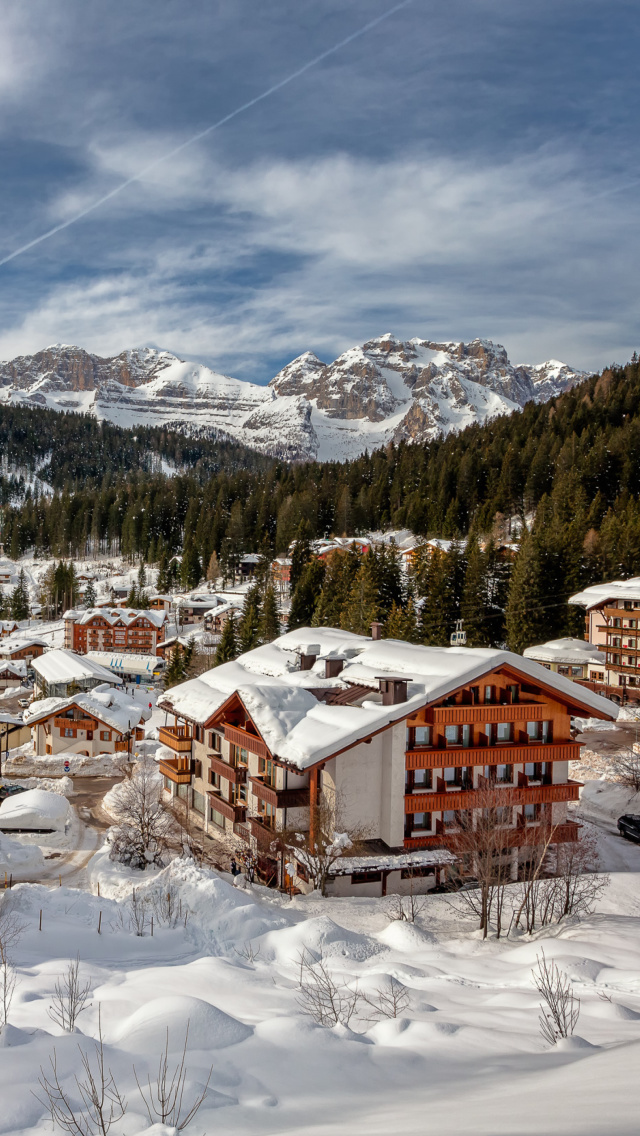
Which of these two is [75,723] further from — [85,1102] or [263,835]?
[85,1102]

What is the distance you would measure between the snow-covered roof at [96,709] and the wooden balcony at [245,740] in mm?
29185

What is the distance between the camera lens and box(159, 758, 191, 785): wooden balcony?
119 feet

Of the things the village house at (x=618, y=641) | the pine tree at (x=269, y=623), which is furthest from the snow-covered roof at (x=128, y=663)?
the village house at (x=618, y=641)

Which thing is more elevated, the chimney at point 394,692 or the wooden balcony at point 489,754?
the chimney at point 394,692

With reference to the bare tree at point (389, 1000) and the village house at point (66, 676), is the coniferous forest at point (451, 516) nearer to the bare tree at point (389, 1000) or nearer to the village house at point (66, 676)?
the village house at point (66, 676)

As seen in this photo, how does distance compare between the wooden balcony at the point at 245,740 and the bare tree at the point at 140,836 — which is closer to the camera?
the bare tree at the point at 140,836

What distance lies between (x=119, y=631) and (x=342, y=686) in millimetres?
89290

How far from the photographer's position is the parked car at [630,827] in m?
31.1

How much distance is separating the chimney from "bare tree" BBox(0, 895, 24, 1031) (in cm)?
1339

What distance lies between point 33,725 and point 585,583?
177 ft

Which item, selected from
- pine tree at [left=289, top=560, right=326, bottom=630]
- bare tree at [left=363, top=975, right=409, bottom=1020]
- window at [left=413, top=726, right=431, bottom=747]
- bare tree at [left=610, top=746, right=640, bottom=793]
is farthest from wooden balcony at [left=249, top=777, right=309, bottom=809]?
pine tree at [left=289, top=560, right=326, bottom=630]

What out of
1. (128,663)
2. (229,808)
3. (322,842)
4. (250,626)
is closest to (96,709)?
(250,626)

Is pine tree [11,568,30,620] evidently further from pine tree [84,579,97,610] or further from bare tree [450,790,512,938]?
bare tree [450,790,512,938]

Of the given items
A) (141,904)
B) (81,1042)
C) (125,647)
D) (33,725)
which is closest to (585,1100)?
(81,1042)
